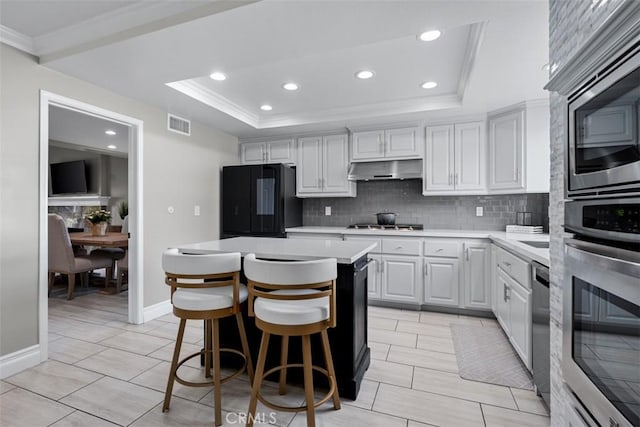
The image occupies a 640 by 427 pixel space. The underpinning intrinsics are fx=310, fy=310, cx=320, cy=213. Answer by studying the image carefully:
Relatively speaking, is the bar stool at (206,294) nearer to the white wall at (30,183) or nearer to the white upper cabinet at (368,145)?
the white wall at (30,183)

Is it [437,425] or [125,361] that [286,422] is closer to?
[437,425]

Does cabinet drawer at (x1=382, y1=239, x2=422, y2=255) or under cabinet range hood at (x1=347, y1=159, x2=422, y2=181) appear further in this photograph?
under cabinet range hood at (x1=347, y1=159, x2=422, y2=181)

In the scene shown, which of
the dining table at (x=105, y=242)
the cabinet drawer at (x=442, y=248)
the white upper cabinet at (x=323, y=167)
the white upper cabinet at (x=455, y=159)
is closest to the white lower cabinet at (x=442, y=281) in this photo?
the cabinet drawer at (x=442, y=248)

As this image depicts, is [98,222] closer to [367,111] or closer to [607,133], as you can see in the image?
[367,111]

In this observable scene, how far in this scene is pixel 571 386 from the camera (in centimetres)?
101

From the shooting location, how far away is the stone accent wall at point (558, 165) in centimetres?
106

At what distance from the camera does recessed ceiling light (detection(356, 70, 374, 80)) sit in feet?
9.30

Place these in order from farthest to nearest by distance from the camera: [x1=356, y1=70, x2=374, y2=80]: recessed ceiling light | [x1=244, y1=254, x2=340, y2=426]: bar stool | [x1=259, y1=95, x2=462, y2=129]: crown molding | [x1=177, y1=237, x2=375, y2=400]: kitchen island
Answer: [x1=259, y1=95, x2=462, y2=129]: crown molding < [x1=356, y1=70, x2=374, y2=80]: recessed ceiling light < [x1=177, y1=237, x2=375, y2=400]: kitchen island < [x1=244, y1=254, x2=340, y2=426]: bar stool

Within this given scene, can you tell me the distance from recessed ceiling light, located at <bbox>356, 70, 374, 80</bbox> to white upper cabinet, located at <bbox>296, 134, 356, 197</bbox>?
1346 millimetres

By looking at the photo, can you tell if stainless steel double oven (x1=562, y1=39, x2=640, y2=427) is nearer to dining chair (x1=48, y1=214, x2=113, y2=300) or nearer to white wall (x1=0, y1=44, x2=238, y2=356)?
white wall (x1=0, y1=44, x2=238, y2=356)

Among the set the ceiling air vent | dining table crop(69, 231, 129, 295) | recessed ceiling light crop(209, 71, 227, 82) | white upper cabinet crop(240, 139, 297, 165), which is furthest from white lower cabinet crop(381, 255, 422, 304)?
dining table crop(69, 231, 129, 295)

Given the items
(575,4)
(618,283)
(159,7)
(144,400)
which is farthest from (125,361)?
(575,4)

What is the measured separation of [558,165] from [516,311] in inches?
A: 63.5

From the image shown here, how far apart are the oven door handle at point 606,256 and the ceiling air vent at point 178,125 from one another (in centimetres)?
381
